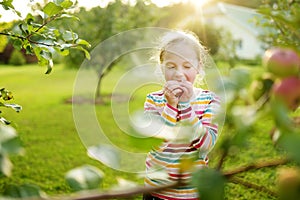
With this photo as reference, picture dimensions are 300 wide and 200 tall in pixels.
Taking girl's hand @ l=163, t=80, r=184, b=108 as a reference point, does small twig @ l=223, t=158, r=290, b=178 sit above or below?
above

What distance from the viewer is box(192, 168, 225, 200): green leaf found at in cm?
38

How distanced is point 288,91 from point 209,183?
106 mm

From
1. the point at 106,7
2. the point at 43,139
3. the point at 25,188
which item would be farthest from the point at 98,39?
the point at 25,188

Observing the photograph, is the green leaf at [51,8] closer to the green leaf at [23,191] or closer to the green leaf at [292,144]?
the green leaf at [23,191]

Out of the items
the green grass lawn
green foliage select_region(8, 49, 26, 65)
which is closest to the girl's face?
the green grass lawn

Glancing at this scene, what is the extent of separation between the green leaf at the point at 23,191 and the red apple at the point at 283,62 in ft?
0.87

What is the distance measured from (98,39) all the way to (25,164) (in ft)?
19.9

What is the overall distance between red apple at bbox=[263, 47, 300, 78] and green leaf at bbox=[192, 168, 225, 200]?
0.11 meters

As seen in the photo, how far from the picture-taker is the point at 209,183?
15.1 inches

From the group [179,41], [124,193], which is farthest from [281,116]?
[179,41]

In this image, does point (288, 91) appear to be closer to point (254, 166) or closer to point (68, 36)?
point (254, 166)

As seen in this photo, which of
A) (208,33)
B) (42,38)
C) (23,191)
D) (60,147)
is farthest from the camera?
(208,33)

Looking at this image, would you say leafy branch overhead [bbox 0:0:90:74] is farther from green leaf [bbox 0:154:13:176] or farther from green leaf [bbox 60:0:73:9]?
green leaf [bbox 0:154:13:176]

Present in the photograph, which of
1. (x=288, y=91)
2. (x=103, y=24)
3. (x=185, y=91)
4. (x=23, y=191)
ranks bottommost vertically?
(x=103, y=24)
